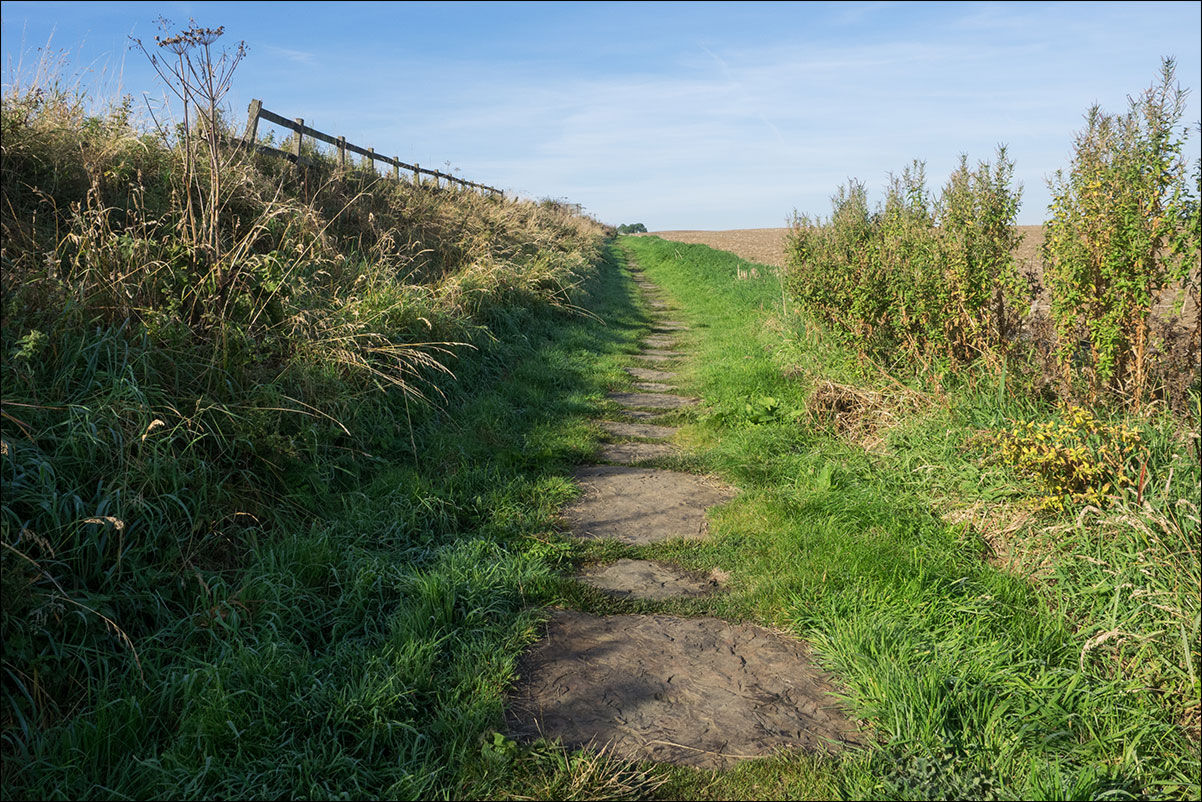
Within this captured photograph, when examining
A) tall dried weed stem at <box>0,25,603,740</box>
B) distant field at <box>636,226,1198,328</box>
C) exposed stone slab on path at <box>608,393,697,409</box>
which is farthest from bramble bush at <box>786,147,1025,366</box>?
tall dried weed stem at <box>0,25,603,740</box>

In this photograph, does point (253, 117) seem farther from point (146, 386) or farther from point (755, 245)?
point (755, 245)

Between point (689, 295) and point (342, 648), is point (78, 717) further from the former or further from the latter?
point (689, 295)

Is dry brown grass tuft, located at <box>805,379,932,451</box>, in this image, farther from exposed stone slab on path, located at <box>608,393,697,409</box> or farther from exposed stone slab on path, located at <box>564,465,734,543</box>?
exposed stone slab on path, located at <box>608,393,697,409</box>

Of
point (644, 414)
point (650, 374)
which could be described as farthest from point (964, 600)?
point (650, 374)

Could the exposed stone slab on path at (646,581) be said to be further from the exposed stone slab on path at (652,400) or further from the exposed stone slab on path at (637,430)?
the exposed stone slab on path at (652,400)

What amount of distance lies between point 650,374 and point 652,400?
139 cm

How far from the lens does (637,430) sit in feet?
21.1

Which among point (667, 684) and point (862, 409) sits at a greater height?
point (862, 409)

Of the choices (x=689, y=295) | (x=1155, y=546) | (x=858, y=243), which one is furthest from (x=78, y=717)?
(x=689, y=295)

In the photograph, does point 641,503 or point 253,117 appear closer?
point 641,503

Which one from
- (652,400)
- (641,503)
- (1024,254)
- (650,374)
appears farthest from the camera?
(1024,254)

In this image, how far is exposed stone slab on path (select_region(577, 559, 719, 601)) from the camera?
3590mm

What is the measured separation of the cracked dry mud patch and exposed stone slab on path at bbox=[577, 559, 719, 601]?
23cm

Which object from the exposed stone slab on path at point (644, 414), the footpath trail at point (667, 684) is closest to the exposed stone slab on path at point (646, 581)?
the footpath trail at point (667, 684)
